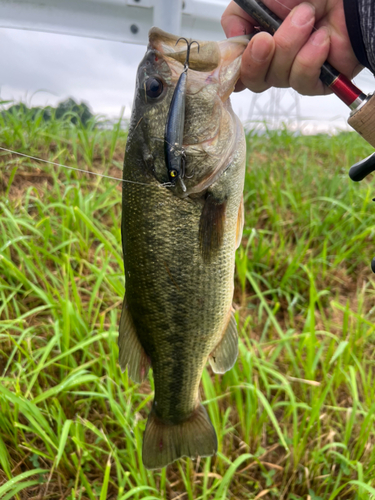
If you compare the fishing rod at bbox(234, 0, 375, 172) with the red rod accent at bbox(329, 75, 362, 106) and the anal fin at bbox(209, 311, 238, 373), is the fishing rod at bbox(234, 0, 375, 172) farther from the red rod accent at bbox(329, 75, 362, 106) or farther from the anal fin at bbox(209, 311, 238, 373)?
the anal fin at bbox(209, 311, 238, 373)

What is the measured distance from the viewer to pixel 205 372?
6.09 feet

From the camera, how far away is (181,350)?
1261 mm

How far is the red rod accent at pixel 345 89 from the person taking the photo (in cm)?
113

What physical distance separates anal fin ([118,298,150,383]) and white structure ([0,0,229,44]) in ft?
4.68

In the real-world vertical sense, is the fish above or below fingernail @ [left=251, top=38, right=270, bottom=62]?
below

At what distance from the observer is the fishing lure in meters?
1.03

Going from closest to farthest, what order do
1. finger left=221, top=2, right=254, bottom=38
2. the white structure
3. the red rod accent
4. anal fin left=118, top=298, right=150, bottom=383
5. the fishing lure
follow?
the fishing lure < the red rod accent < anal fin left=118, top=298, right=150, bottom=383 < finger left=221, top=2, right=254, bottom=38 < the white structure

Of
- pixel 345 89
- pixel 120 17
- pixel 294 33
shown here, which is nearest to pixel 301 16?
pixel 294 33

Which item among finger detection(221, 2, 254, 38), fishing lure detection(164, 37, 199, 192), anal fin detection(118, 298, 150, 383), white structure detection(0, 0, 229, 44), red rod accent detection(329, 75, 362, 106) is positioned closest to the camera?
fishing lure detection(164, 37, 199, 192)

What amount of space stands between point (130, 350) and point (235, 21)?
55.9 inches

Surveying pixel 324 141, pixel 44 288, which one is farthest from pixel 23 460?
pixel 324 141

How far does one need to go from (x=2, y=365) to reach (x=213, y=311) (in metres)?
1.53

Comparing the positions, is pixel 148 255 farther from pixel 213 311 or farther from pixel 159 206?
pixel 213 311

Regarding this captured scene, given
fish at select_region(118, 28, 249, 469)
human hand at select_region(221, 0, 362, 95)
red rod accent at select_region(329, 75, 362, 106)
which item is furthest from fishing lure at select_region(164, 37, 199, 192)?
red rod accent at select_region(329, 75, 362, 106)
